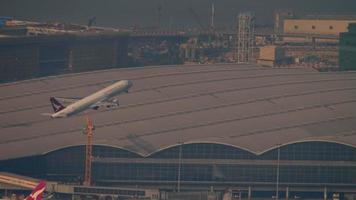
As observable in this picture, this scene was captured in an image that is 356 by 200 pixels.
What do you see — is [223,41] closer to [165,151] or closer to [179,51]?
[179,51]

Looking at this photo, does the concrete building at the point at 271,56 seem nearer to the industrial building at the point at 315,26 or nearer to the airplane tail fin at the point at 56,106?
the industrial building at the point at 315,26

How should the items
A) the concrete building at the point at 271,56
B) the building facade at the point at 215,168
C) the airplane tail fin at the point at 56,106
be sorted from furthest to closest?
the concrete building at the point at 271,56, the building facade at the point at 215,168, the airplane tail fin at the point at 56,106

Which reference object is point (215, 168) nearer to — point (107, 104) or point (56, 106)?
point (107, 104)

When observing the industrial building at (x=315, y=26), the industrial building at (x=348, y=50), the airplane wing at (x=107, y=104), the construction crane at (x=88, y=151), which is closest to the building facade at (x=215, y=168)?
the construction crane at (x=88, y=151)

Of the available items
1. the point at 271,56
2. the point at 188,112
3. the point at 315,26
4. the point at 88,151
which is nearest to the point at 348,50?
the point at 271,56

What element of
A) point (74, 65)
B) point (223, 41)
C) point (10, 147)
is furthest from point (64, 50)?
point (223, 41)
